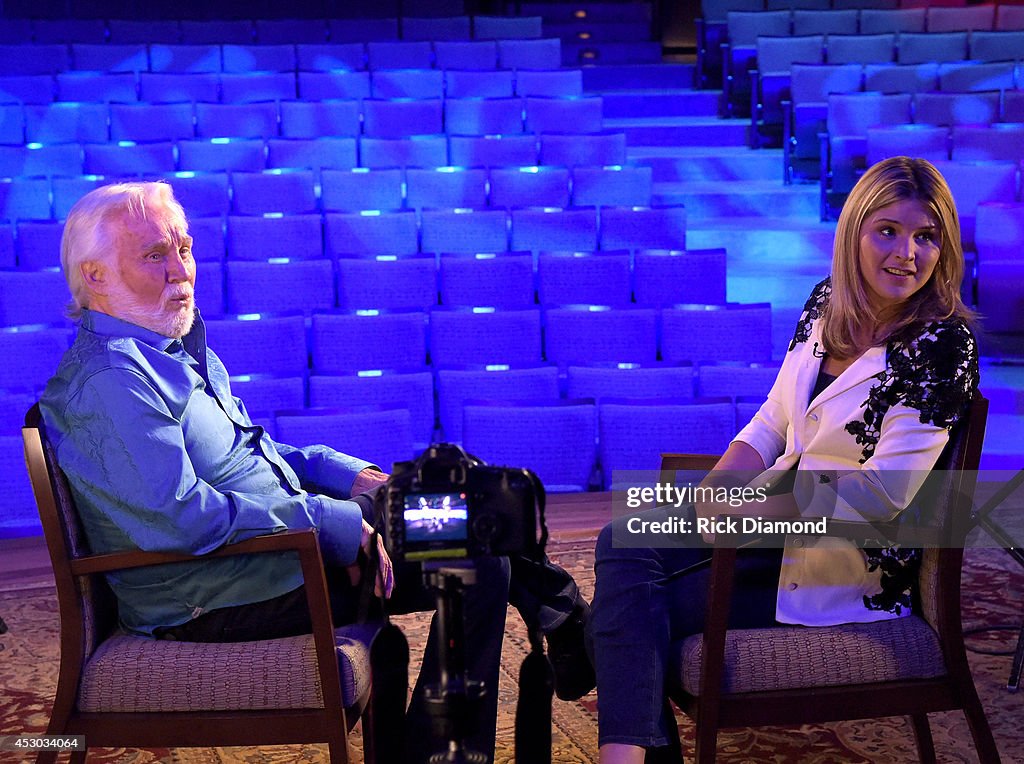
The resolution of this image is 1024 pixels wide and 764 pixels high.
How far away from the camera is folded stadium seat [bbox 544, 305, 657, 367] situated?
8.82 ft

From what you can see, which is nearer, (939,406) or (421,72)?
(939,406)

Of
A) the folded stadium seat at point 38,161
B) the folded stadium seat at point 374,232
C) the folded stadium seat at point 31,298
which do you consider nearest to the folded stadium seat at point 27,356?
the folded stadium seat at point 31,298

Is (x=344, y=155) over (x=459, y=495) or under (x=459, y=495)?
over

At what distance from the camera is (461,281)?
2924mm

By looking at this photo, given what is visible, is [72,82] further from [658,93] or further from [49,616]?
[49,616]

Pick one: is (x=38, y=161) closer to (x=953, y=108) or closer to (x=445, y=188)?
(x=445, y=188)

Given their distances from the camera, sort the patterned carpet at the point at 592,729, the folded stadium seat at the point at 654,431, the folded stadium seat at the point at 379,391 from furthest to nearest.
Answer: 1. the folded stadium seat at the point at 379,391
2. the folded stadium seat at the point at 654,431
3. the patterned carpet at the point at 592,729

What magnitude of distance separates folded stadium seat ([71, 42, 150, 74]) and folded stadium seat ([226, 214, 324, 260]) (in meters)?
1.73

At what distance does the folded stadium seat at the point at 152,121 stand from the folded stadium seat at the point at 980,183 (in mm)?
2570

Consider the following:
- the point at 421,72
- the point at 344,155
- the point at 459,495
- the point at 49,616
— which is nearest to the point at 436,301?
the point at 344,155

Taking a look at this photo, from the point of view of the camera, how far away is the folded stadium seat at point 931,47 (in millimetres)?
4832

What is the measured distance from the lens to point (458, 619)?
0.83 meters

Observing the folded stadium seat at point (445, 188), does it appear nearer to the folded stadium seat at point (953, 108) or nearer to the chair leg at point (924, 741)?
the folded stadium seat at point (953, 108)

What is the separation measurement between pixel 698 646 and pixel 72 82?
397 cm
